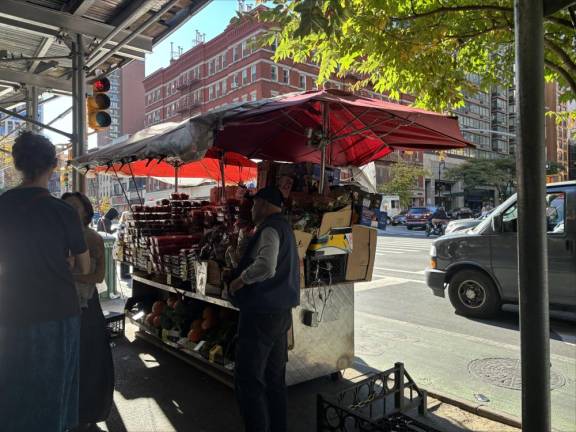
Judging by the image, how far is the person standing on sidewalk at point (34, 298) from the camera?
2.44 metres

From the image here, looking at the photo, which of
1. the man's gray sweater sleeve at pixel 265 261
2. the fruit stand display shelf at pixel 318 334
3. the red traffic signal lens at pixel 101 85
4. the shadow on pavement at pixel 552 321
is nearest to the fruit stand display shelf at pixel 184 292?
the fruit stand display shelf at pixel 318 334

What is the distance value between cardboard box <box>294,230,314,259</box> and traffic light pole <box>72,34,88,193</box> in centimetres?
507

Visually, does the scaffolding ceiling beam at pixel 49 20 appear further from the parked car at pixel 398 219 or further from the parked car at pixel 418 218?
the parked car at pixel 398 219

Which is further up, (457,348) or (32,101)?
(32,101)

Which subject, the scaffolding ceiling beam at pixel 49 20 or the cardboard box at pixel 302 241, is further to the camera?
the scaffolding ceiling beam at pixel 49 20

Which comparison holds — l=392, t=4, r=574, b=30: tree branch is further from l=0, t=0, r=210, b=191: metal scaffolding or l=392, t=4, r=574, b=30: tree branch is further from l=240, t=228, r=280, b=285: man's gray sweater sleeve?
l=0, t=0, r=210, b=191: metal scaffolding

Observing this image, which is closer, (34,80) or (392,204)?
(34,80)

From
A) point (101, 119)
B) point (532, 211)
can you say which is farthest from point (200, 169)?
point (532, 211)

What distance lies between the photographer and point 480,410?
4051 millimetres

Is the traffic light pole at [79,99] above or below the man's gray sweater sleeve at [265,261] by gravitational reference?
above

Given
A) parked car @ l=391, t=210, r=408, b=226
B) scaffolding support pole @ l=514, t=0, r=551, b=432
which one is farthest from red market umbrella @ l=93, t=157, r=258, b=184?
parked car @ l=391, t=210, r=408, b=226

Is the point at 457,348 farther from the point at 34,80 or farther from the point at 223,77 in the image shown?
the point at 223,77

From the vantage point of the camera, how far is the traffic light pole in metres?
7.21

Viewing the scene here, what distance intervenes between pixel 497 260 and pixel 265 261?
5499 mm
